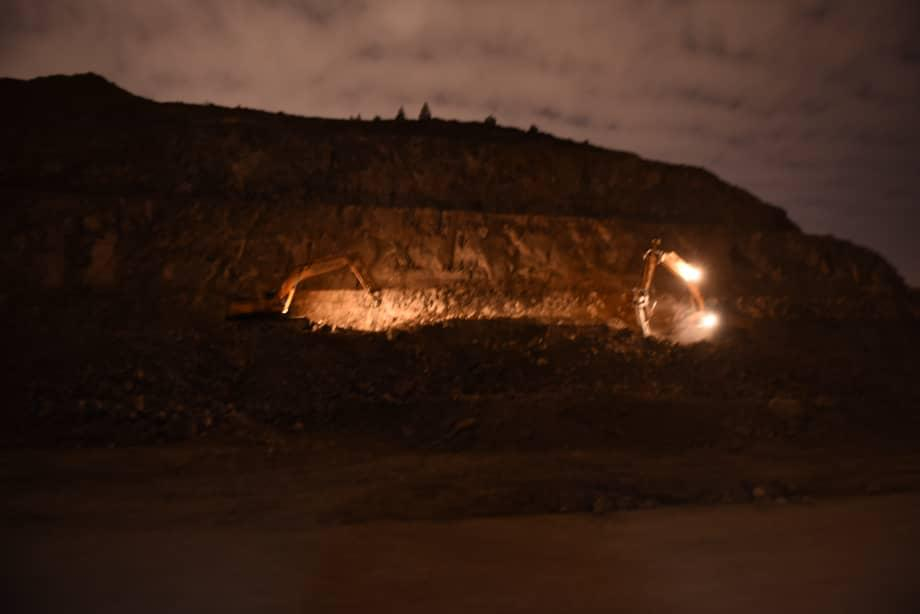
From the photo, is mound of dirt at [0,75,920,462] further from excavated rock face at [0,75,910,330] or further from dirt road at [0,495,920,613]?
dirt road at [0,495,920,613]

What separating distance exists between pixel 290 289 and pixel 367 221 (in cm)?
530

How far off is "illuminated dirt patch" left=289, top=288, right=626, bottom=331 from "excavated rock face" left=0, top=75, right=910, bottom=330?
6 cm

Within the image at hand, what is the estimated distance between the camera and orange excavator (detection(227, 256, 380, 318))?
52.2ft

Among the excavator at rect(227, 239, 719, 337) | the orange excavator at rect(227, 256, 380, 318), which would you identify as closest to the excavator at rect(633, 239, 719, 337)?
the excavator at rect(227, 239, 719, 337)

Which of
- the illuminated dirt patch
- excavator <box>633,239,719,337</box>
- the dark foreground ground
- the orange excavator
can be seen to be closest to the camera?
the dark foreground ground

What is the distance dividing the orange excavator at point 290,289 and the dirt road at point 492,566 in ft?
32.4

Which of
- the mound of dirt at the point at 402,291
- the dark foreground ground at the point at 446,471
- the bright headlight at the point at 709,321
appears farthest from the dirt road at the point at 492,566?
the bright headlight at the point at 709,321

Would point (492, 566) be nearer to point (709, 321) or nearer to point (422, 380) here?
point (422, 380)

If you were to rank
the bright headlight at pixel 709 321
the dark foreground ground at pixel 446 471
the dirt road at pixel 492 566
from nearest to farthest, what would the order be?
the dirt road at pixel 492 566 → the dark foreground ground at pixel 446 471 → the bright headlight at pixel 709 321

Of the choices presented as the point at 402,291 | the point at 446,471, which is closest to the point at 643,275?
the point at 402,291

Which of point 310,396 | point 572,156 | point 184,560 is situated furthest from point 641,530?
point 572,156

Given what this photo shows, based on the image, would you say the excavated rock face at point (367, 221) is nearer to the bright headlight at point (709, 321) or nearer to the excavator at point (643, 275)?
the excavator at point (643, 275)

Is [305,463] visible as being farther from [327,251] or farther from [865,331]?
[865,331]

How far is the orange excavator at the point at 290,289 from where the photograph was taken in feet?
52.2
